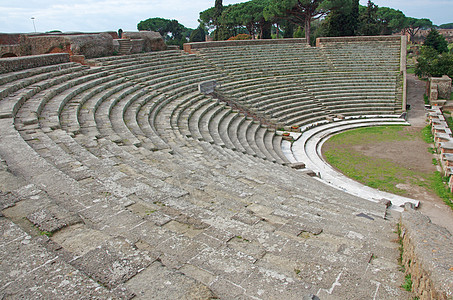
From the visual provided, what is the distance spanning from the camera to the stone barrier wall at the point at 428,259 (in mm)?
2514

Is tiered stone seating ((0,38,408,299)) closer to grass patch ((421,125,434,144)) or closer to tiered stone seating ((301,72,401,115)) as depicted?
grass patch ((421,125,434,144))

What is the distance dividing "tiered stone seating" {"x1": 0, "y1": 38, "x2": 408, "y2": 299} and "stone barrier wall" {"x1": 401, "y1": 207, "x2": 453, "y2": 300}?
7.8 inches

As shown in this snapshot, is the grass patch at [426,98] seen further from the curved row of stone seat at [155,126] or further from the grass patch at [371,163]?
the curved row of stone seat at [155,126]

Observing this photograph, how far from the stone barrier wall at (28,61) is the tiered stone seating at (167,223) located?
3.13 meters

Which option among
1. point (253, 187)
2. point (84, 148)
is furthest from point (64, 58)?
point (253, 187)

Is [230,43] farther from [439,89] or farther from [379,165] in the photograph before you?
[379,165]

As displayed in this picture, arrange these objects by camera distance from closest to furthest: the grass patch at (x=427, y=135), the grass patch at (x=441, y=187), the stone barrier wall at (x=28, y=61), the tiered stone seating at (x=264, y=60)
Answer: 1. the grass patch at (x=441, y=187)
2. the stone barrier wall at (x=28, y=61)
3. the grass patch at (x=427, y=135)
4. the tiered stone seating at (x=264, y=60)

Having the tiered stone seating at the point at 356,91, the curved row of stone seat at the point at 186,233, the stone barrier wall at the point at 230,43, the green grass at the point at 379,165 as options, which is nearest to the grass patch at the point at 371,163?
the green grass at the point at 379,165

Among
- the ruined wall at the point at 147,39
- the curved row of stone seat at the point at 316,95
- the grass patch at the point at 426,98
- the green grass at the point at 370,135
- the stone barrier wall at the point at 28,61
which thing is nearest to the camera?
the stone barrier wall at the point at 28,61

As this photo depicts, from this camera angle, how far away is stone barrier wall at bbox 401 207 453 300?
251cm

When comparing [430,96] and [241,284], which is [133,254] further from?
[430,96]

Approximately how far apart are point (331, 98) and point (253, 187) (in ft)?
52.7

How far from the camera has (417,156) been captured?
44.4 feet

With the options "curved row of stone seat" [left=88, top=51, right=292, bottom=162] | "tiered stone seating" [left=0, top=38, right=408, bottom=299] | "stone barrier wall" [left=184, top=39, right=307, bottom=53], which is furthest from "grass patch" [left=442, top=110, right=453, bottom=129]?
"tiered stone seating" [left=0, top=38, right=408, bottom=299]
